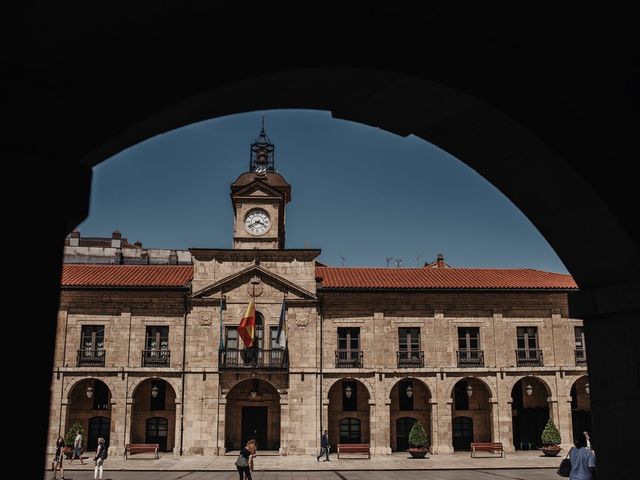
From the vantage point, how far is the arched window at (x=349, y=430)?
32000 millimetres

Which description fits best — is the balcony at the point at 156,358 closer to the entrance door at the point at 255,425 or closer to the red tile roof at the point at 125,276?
the red tile roof at the point at 125,276

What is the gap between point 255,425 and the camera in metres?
31.9

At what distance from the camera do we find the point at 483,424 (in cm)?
3275

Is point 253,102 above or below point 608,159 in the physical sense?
above

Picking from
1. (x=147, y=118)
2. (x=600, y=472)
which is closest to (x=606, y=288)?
(x=600, y=472)

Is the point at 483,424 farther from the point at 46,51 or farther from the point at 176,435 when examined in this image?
the point at 46,51

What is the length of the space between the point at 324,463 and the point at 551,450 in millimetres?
11290

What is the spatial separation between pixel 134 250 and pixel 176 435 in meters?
30.8

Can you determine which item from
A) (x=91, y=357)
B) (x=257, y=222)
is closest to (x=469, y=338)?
(x=257, y=222)

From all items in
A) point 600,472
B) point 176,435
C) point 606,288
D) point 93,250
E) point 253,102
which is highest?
point 93,250

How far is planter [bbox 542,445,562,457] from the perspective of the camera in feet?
94.9

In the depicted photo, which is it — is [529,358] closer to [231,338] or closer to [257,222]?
[231,338]

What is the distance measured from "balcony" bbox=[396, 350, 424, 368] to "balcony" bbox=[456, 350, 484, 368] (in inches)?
81.4

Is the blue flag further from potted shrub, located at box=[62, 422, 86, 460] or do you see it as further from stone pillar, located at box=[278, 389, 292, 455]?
potted shrub, located at box=[62, 422, 86, 460]
